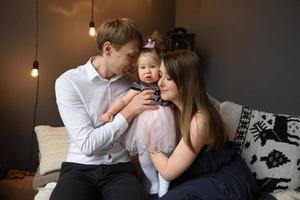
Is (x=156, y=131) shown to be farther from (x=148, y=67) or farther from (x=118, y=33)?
(x=118, y=33)

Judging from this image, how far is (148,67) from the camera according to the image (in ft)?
5.59

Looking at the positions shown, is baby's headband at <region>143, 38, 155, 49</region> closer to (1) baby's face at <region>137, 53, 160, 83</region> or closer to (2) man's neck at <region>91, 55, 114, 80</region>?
(1) baby's face at <region>137, 53, 160, 83</region>

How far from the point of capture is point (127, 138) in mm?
1733

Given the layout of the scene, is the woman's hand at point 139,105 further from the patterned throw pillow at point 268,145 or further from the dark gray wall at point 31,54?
the dark gray wall at point 31,54

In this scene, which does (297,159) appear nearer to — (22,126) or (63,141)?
(63,141)

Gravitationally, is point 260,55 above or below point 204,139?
above

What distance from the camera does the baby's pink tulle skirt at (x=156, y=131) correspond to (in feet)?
5.37

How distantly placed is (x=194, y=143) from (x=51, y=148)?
3.60 ft

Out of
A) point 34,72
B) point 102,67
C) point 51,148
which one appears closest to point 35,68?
point 34,72

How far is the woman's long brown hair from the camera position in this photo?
1.56 meters

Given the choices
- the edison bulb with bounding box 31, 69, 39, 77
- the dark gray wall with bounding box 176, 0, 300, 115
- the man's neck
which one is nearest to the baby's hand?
the man's neck

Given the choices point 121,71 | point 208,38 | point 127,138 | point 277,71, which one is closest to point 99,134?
point 127,138

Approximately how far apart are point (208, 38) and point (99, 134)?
72.5 inches

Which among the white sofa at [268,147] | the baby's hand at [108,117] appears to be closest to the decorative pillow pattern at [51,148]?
the white sofa at [268,147]
